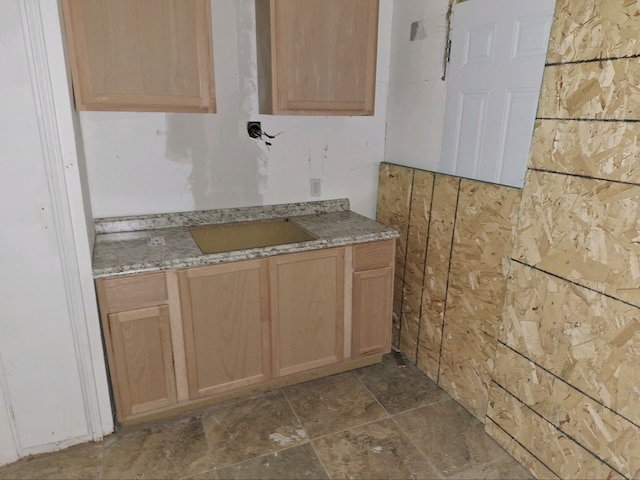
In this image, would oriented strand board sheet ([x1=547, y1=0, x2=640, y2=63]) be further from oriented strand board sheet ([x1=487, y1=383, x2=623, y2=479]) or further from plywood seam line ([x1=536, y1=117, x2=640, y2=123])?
oriented strand board sheet ([x1=487, y1=383, x2=623, y2=479])

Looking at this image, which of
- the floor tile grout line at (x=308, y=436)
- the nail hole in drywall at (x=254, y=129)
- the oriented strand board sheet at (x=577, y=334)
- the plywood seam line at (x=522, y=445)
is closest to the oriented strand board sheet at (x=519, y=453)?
the plywood seam line at (x=522, y=445)

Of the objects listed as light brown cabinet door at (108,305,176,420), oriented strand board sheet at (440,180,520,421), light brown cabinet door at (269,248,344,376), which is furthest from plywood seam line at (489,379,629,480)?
light brown cabinet door at (108,305,176,420)

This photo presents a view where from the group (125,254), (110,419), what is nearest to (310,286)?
(125,254)

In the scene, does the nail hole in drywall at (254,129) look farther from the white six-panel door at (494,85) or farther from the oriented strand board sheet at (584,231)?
the oriented strand board sheet at (584,231)

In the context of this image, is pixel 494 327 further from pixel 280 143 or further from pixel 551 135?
pixel 280 143

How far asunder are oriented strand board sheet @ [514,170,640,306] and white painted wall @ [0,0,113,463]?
6.06ft

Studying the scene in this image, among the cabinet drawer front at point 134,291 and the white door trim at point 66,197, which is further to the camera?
the cabinet drawer front at point 134,291

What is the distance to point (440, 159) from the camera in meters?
2.39

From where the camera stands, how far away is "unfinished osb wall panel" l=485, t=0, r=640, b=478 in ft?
4.85

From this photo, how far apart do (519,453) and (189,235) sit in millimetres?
1891

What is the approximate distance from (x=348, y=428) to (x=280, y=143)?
1.59 meters

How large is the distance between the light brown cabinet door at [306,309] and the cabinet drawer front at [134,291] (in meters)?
0.52

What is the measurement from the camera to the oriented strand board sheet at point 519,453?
1891 millimetres

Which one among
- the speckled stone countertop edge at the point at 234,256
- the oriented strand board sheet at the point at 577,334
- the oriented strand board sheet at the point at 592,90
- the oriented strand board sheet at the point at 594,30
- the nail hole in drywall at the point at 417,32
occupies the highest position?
the nail hole in drywall at the point at 417,32
